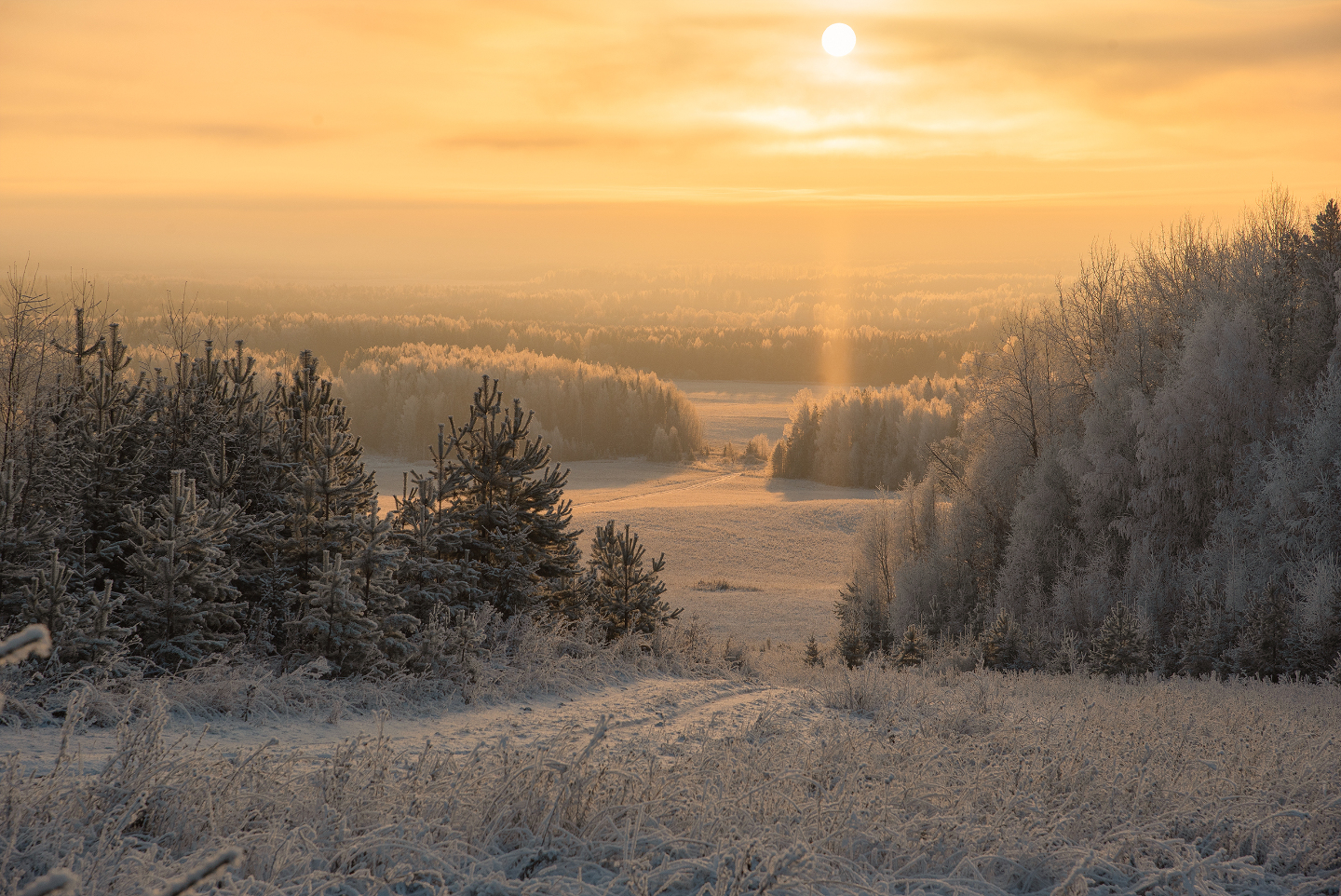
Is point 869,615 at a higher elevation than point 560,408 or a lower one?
lower

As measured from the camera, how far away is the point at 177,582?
930 cm

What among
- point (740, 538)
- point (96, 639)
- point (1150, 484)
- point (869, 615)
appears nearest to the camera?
point (96, 639)

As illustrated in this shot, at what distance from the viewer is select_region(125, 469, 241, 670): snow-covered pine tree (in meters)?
9.06

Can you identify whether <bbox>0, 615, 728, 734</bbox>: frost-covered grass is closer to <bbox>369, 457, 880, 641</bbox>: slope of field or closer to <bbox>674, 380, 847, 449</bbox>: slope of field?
A: <bbox>369, 457, 880, 641</bbox>: slope of field

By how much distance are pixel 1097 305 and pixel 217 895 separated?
3624 cm

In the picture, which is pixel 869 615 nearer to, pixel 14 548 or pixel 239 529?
pixel 239 529

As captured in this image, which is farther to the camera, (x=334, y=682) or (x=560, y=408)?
(x=560, y=408)

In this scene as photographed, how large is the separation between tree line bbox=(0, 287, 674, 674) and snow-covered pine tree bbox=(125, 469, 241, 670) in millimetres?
25

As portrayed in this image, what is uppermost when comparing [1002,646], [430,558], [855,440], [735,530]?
[855,440]

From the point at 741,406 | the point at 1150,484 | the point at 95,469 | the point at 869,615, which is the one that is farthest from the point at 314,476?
the point at 741,406

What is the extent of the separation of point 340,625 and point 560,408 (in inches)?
4093

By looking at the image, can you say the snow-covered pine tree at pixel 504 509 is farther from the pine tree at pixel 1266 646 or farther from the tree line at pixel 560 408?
the tree line at pixel 560 408

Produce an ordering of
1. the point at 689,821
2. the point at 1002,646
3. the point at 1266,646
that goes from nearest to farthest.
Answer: the point at 689,821 < the point at 1266,646 < the point at 1002,646

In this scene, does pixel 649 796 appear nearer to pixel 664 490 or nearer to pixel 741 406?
pixel 664 490
